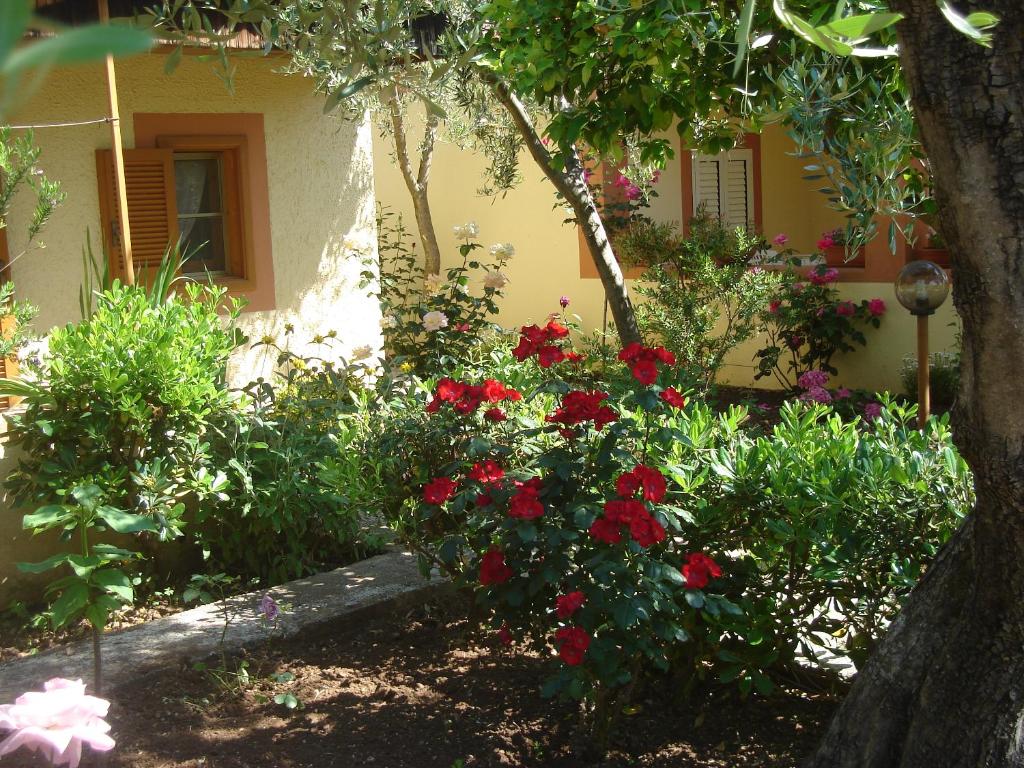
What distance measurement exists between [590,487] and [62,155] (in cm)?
441

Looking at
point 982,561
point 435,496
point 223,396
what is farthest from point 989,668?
point 223,396

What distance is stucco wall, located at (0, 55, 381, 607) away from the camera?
6.14 meters

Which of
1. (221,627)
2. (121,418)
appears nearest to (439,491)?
(221,627)

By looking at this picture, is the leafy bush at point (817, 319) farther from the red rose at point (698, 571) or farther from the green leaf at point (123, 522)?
the green leaf at point (123, 522)

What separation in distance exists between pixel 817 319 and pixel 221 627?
6.47m

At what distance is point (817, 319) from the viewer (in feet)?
29.9

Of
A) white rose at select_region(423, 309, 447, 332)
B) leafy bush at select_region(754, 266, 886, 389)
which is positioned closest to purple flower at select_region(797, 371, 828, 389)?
leafy bush at select_region(754, 266, 886, 389)

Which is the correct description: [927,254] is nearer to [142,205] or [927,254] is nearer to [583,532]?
[142,205]

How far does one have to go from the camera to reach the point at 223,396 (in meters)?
4.53

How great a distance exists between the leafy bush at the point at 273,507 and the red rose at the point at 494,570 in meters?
1.34

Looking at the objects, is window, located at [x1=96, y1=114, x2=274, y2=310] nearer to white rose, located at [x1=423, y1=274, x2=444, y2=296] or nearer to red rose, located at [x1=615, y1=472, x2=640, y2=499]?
white rose, located at [x1=423, y1=274, x2=444, y2=296]

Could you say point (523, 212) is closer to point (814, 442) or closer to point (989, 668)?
point (814, 442)

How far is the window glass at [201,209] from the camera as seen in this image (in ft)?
22.9

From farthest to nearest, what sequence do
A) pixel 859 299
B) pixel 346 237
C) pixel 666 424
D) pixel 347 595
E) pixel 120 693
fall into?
pixel 859 299, pixel 346 237, pixel 347 595, pixel 666 424, pixel 120 693
